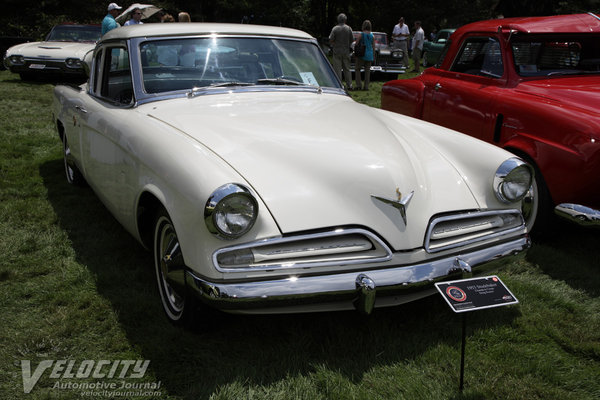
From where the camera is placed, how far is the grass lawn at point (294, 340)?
232 cm

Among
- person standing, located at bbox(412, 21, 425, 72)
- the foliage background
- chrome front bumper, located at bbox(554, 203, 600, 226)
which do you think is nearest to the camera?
chrome front bumper, located at bbox(554, 203, 600, 226)

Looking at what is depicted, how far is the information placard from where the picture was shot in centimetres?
217

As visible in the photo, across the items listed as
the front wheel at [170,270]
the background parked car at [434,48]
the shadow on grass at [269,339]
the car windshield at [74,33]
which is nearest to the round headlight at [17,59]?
the car windshield at [74,33]

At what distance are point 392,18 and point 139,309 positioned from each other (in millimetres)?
33367

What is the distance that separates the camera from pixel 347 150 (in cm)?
275

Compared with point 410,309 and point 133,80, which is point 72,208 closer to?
point 133,80

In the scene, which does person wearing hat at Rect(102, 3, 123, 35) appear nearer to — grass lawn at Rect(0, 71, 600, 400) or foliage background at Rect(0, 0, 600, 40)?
grass lawn at Rect(0, 71, 600, 400)

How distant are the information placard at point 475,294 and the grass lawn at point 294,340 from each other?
40 centimetres

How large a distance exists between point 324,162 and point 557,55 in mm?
3195

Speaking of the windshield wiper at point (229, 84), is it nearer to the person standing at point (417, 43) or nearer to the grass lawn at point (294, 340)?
the grass lawn at point (294, 340)

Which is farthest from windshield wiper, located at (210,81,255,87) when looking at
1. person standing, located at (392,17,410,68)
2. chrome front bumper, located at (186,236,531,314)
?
person standing, located at (392,17,410,68)

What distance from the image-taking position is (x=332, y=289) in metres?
2.27

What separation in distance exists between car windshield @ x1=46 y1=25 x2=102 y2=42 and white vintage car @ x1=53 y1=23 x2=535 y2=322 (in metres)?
9.09

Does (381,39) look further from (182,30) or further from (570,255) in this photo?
(570,255)
